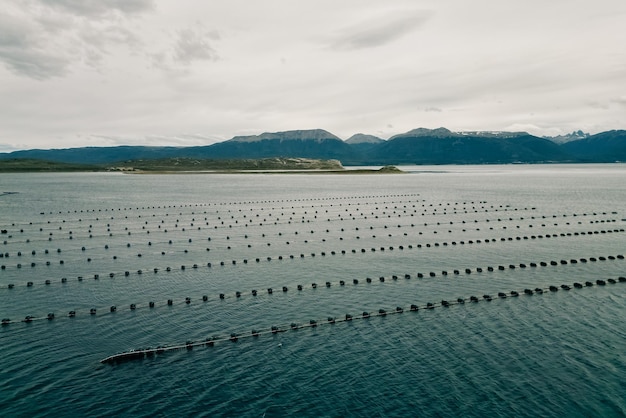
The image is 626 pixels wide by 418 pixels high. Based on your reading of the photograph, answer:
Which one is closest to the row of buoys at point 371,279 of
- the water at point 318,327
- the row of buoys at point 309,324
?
the water at point 318,327

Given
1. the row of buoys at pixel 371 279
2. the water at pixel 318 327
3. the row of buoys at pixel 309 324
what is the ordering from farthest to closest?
1. the row of buoys at pixel 371 279
2. the row of buoys at pixel 309 324
3. the water at pixel 318 327

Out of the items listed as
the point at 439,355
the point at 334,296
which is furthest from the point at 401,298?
the point at 439,355

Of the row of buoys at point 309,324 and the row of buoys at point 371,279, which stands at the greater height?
the row of buoys at point 371,279

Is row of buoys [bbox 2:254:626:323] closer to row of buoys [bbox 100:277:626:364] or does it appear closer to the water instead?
the water

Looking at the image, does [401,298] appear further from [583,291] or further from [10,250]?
[10,250]

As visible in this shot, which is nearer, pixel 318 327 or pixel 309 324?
pixel 318 327

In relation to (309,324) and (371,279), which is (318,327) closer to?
(309,324)

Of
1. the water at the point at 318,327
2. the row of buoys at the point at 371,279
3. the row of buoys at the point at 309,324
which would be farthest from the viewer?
the row of buoys at the point at 371,279

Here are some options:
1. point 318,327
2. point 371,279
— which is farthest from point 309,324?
point 371,279

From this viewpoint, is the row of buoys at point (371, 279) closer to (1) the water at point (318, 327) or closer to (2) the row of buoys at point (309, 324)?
(1) the water at point (318, 327)

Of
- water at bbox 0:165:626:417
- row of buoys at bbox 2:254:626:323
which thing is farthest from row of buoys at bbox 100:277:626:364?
row of buoys at bbox 2:254:626:323
